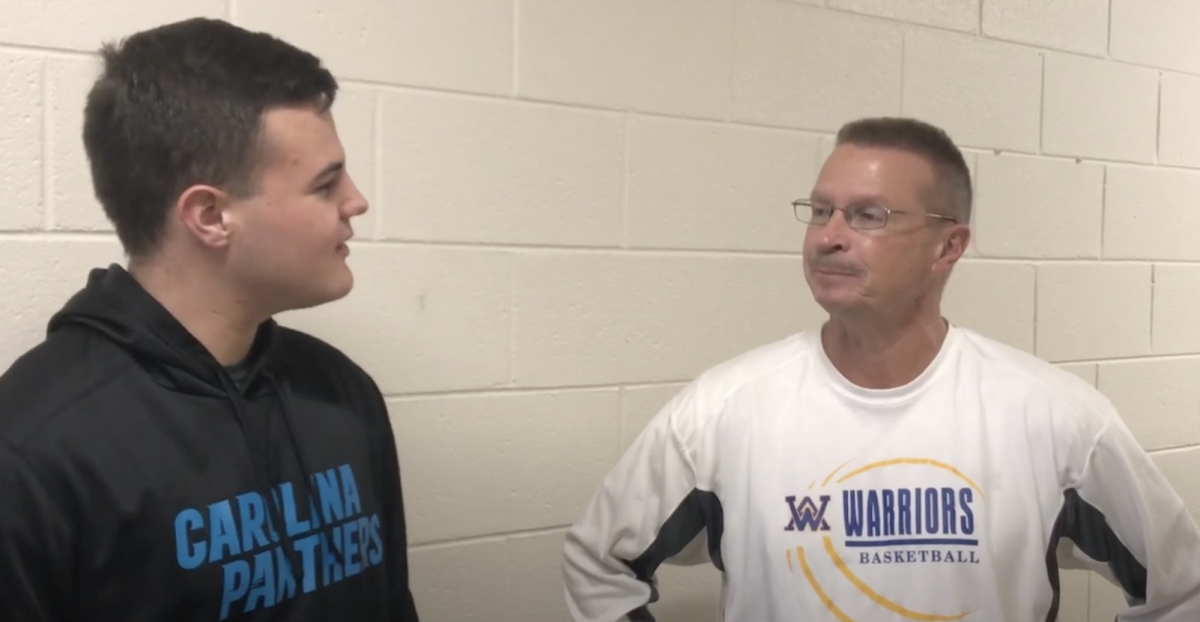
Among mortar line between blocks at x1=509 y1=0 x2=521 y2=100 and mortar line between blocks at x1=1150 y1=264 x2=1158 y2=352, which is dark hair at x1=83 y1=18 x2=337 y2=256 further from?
mortar line between blocks at x1=1150 y1=264 x2=1158 y2=352

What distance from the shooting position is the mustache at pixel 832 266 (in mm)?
1421

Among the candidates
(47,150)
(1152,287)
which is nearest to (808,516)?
(47,150)

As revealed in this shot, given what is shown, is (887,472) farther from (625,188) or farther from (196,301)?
(196,301)

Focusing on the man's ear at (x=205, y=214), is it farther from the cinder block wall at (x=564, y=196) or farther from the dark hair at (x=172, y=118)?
the cinder block wall at (x=564, y=196)

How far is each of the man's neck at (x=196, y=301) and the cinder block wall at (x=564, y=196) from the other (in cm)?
29

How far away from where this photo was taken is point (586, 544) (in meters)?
1.49

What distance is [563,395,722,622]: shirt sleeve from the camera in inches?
57.0

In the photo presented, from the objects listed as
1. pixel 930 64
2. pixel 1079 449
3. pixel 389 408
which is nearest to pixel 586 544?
pixel 389 408

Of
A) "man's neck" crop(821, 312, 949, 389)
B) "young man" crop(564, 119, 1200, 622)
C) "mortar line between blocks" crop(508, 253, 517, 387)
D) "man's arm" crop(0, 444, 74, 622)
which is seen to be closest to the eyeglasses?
"young man" crop(564, 119, 1200, 622)

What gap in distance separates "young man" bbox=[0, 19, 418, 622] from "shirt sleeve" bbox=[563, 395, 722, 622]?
377mm

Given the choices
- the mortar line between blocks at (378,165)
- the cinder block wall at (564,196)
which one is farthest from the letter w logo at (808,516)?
the mortar line between blocks at (378,165)

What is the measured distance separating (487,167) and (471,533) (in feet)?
2.07

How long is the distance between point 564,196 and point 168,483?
0.85 m

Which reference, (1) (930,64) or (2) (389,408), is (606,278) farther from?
(1) (930,64)
